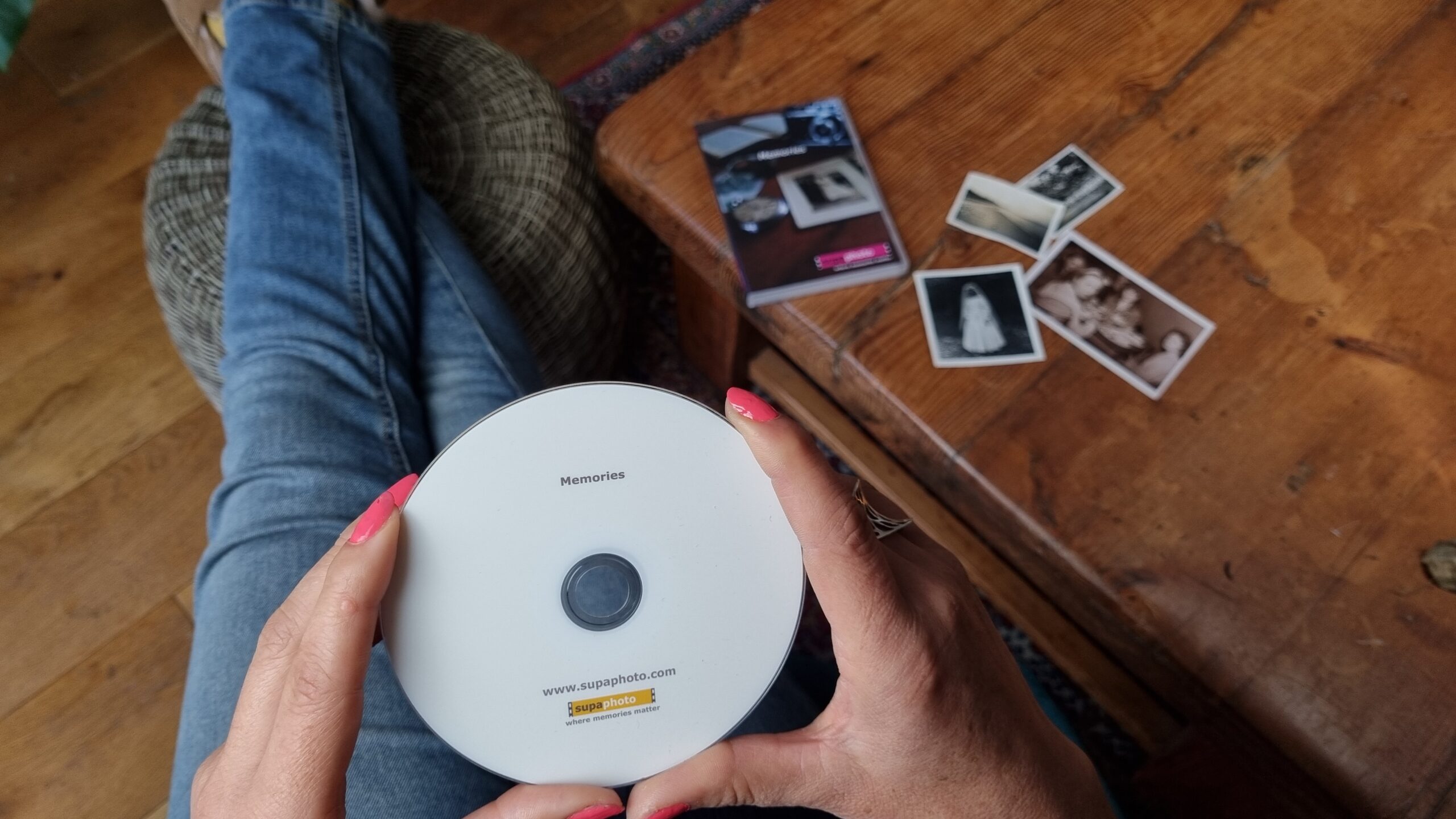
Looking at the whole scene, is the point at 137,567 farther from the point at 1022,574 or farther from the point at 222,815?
the point at 1022,574

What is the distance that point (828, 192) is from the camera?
2.98ft

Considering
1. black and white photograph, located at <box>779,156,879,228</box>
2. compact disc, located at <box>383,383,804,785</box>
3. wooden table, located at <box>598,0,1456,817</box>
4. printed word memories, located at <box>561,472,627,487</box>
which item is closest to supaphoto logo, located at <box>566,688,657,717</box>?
compact disc, located at <box>383,383,804,785</box>

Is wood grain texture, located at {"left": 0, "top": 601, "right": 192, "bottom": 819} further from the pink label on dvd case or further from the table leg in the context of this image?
the pink label on dvd case

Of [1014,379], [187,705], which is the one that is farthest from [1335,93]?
[187,705]

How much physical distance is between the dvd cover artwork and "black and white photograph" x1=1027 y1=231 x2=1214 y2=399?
0.15 metres

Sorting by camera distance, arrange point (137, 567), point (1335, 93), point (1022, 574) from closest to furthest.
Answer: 1. point (1335, 93)
2. point (1022, 574)
3. point (137, 567)

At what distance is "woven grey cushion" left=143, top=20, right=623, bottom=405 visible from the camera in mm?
1014

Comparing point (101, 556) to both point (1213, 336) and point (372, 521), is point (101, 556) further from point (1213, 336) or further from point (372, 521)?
point (1213, 336)

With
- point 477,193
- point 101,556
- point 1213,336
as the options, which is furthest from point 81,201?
point 1213,336

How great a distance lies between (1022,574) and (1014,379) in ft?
1.43

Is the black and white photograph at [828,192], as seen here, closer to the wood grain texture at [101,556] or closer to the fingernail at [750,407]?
the fingernail at [750,407]

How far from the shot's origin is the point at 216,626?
75 cm

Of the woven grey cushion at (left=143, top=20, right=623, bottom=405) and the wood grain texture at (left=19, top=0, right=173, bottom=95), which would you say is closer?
the woven grey cushion at (left=143, top=20, right=623, bottom=405)

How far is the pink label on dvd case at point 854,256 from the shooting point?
87 centimetres
